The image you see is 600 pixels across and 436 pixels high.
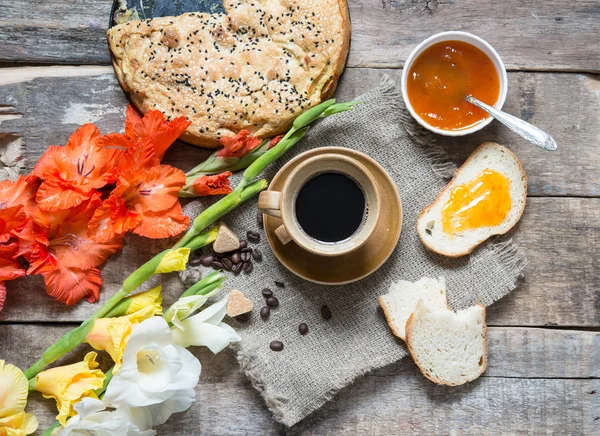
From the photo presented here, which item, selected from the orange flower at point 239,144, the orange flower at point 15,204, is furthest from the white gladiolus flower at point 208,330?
the orange flower at point 15,204

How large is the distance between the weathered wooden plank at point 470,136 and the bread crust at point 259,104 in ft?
0.26

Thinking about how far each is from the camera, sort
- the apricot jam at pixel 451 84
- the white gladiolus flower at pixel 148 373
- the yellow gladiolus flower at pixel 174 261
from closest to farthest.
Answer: the white gladiolus flower at pixel 148 373, the yellow gladiolus flower at pixel 174 261, the apricot jam at pixel 451 84

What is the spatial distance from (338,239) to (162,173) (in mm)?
559

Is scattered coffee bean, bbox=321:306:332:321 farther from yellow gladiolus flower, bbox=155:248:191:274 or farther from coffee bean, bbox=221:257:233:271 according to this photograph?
yellow gladiolus flower, bbox=155:248:191:274

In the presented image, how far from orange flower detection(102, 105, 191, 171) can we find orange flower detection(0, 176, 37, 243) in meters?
0.30

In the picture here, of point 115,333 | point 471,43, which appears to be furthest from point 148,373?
point 471,43

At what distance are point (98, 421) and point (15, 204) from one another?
27.3 inches

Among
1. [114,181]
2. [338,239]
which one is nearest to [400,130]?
[338,239]

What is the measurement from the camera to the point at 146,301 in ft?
6.08

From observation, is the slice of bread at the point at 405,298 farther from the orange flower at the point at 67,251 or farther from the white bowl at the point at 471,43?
the orange flower at the point at 67,251

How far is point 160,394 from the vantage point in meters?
1.68

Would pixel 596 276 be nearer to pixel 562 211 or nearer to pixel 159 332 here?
pixel 562 211

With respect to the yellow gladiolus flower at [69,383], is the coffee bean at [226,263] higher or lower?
higher

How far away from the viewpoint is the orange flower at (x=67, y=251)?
5.95 ft
